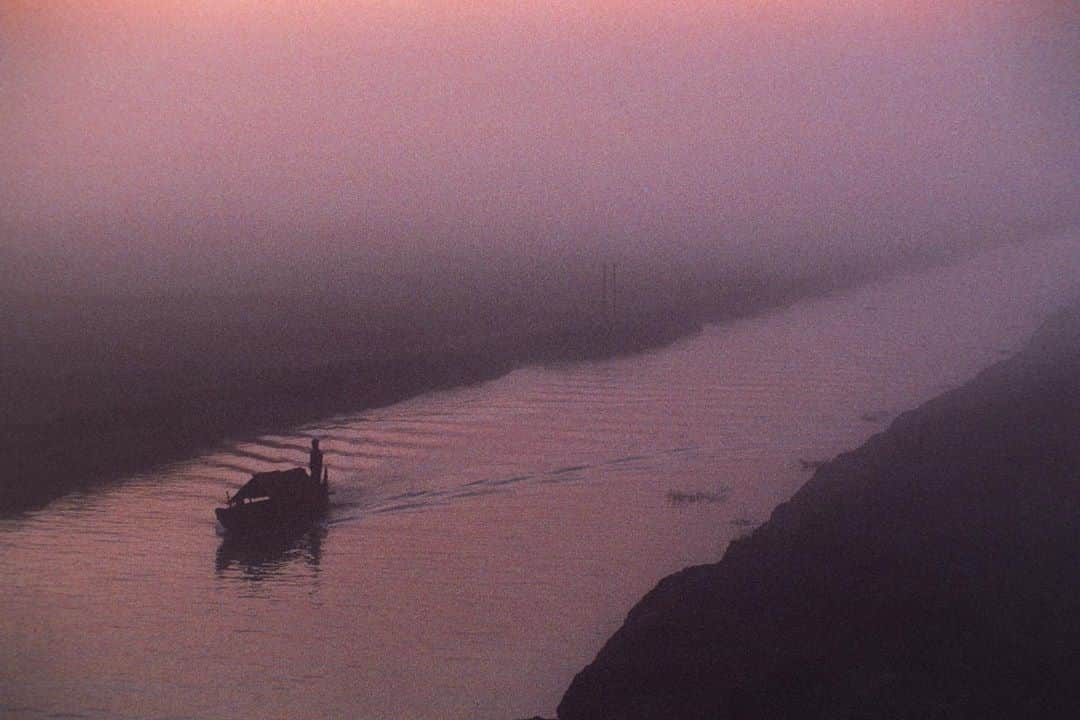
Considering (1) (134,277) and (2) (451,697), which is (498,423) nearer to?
(2) (451,697)

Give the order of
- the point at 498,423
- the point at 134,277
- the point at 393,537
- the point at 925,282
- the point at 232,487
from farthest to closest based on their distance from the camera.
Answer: the point at 925,282
the point at 134,277
the point at 498,423
the point at 232,487
the point at 393,537

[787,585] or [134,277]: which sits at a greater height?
[134,277]

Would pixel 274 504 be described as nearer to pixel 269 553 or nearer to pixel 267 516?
pixel 267 516

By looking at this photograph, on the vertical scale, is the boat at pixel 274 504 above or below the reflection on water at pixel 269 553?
above

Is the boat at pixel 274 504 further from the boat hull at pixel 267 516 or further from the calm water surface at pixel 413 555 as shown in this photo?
the calm water surface at pixel 413 555

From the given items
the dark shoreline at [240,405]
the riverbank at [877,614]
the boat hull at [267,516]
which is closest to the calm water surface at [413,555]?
the boat hull at [267,516]

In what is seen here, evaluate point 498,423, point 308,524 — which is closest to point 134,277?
point 498,423

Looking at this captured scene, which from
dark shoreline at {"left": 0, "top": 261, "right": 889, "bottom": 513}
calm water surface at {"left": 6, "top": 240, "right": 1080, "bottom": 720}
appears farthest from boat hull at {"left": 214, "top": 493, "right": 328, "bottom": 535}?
dark shoreline at {"left": 0, "top": 261, "right": 889, "bottom": 513}
